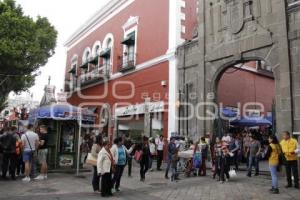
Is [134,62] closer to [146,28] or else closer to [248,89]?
[146,28]

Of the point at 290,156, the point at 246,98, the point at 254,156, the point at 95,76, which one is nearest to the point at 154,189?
the point at 290,156

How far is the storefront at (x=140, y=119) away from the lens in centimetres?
1880

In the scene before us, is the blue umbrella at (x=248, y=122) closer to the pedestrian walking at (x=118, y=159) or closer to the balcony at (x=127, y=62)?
the balcony at (x=127, y=62)

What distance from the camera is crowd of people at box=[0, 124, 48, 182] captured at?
11195 millimetres

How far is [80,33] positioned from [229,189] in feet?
81.3

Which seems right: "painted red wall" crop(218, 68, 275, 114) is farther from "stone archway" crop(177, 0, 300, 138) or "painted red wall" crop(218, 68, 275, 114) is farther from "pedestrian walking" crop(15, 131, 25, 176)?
"pedestrian walking" crop(15, 131, 25, 176)

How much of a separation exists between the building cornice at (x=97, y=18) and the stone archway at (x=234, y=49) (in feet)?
27.0

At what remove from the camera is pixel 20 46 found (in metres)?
21.3

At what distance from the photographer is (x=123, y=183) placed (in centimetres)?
1091

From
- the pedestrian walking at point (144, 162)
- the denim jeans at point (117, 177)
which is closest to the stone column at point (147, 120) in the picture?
the pedestrian walking at point (144, 162)

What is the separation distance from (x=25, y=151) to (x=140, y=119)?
987 centimetres

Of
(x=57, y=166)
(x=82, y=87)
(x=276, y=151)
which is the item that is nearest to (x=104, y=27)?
(x=82, y=87)

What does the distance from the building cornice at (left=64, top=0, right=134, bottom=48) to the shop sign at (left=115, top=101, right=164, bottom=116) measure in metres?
7.10

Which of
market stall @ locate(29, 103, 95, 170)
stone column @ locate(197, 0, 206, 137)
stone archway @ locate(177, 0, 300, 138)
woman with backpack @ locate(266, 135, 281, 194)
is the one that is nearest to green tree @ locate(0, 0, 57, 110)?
market stall @ locate(29, 103, 95, 170)
